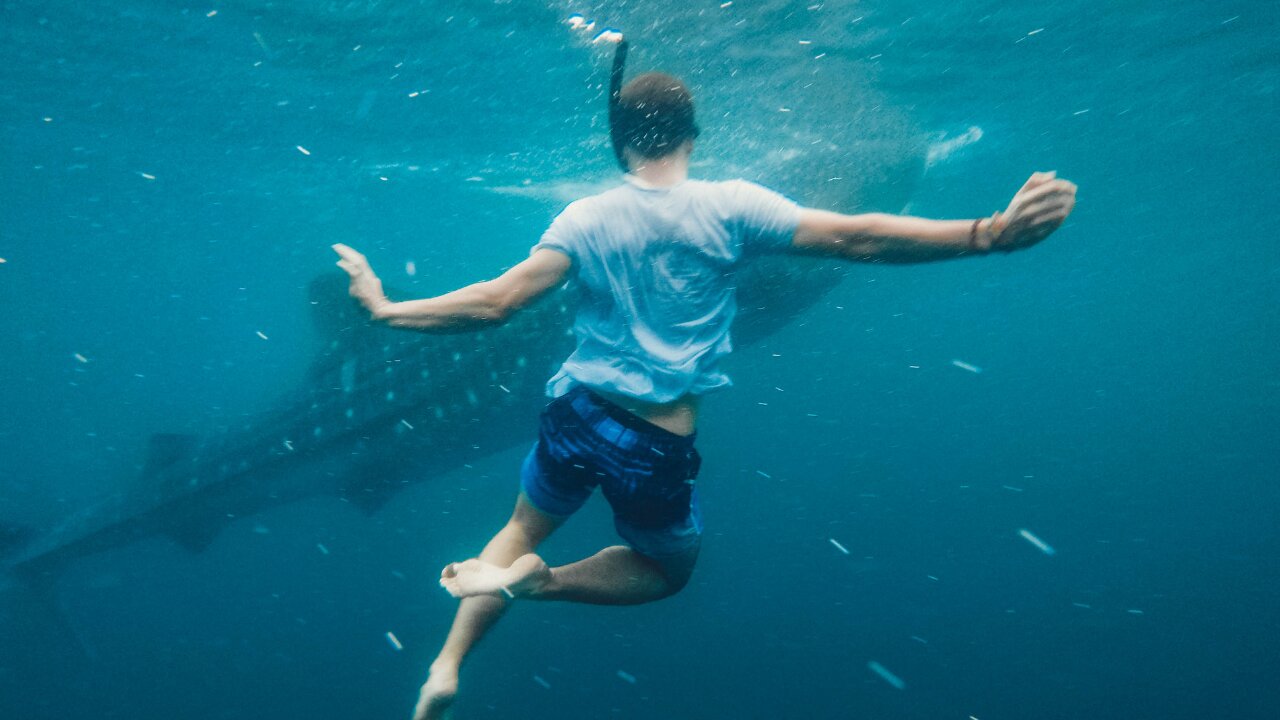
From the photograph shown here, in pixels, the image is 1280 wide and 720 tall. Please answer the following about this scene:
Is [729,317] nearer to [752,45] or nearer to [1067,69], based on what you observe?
[752,45]

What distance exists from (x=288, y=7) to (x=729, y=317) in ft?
35.7

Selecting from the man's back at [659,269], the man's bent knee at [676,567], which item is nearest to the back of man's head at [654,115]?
the man's back at [659,269]

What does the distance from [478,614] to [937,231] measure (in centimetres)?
223

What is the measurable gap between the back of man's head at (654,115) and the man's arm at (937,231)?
528mm

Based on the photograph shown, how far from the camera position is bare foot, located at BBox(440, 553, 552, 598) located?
2361 millimetres

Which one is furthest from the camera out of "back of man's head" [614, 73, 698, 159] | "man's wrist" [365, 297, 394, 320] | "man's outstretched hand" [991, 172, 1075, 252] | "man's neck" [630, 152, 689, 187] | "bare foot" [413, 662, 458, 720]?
"bare foot" [413, 662, 458, 720]

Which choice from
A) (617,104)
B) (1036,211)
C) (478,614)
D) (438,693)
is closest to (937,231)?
(1036,211)

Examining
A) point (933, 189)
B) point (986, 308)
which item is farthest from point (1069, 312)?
point (933, 189)

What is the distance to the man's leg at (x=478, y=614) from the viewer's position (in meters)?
2.65

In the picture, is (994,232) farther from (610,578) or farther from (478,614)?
(478,614)

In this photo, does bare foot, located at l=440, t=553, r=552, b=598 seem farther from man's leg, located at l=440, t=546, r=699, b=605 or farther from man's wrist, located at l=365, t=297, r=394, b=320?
man's wrist, located at l=365, t=297, r=394, b=320

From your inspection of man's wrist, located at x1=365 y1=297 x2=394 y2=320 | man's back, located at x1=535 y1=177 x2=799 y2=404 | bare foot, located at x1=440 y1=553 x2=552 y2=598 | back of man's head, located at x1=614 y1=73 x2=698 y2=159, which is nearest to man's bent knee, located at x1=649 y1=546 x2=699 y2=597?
bare foot, located at x1=440 y1=553 x2=552 y2=598

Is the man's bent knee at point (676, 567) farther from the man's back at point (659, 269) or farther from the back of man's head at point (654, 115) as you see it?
the back of man's head at point (654, 115)

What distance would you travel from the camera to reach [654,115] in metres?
2.38
